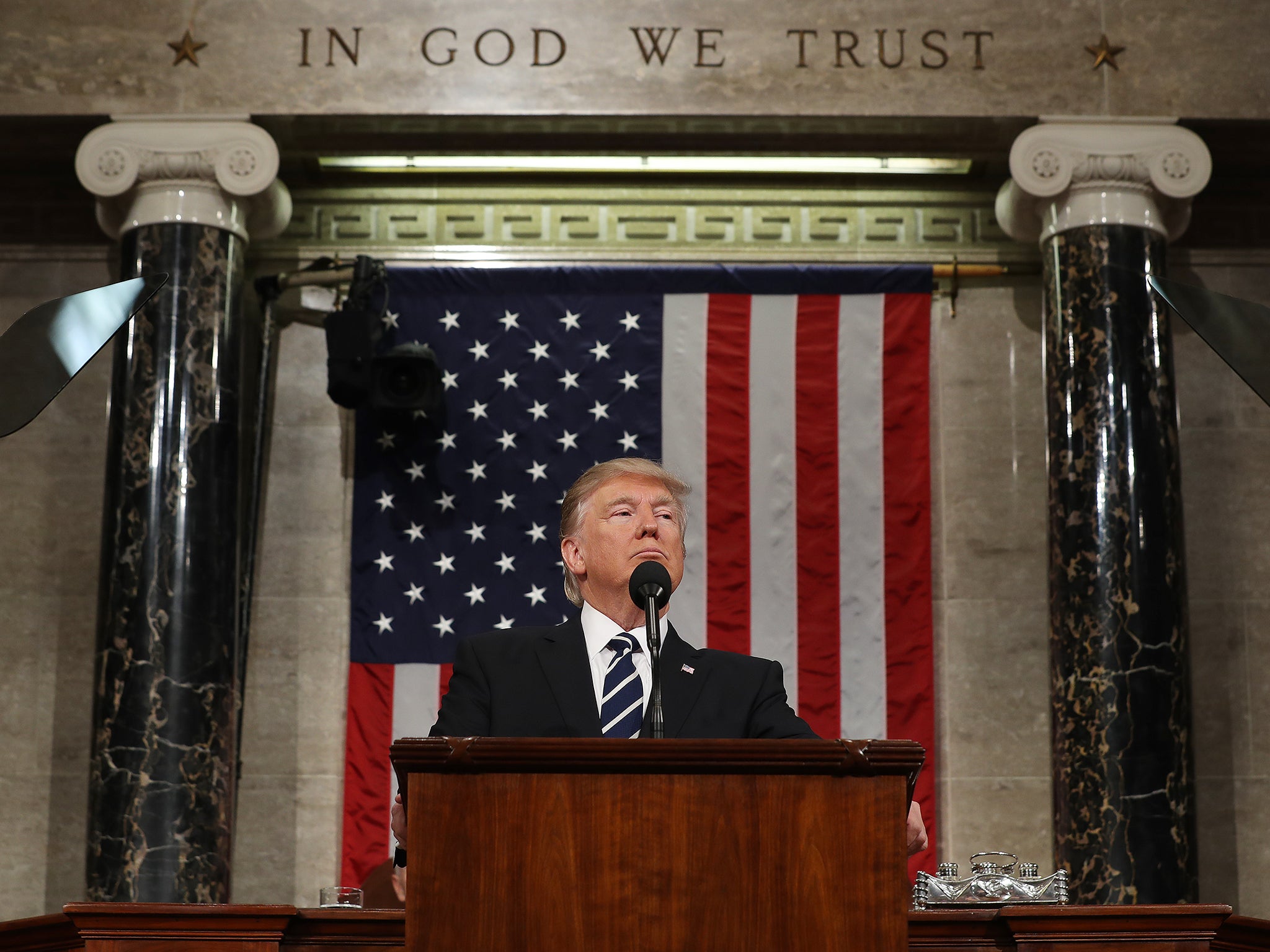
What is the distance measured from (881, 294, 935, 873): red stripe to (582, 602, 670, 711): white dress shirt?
4.25 m

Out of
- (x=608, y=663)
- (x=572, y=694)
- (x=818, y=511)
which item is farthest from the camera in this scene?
(x=818, y=511)

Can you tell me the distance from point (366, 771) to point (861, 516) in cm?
274

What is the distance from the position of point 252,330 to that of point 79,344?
3270mm

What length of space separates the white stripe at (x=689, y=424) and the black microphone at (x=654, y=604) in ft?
15.1

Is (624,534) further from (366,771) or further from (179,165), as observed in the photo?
(179,165)

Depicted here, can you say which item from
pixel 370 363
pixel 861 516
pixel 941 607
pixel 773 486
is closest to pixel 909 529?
pixel 861 516

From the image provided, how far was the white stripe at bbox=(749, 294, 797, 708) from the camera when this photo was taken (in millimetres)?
7676

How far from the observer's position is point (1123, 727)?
6.78 metres

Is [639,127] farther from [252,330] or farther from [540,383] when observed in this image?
[252,330]

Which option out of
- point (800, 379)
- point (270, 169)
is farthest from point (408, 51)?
point (800, 379)

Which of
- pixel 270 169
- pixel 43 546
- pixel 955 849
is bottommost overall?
pixel 955 849

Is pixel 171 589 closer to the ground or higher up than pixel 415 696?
higher up

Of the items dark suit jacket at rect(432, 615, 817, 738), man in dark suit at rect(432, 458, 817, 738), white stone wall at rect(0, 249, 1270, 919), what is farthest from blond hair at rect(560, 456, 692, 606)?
white stone wall at rect(0, 249, 1270, 919)

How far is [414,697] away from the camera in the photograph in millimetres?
7625
